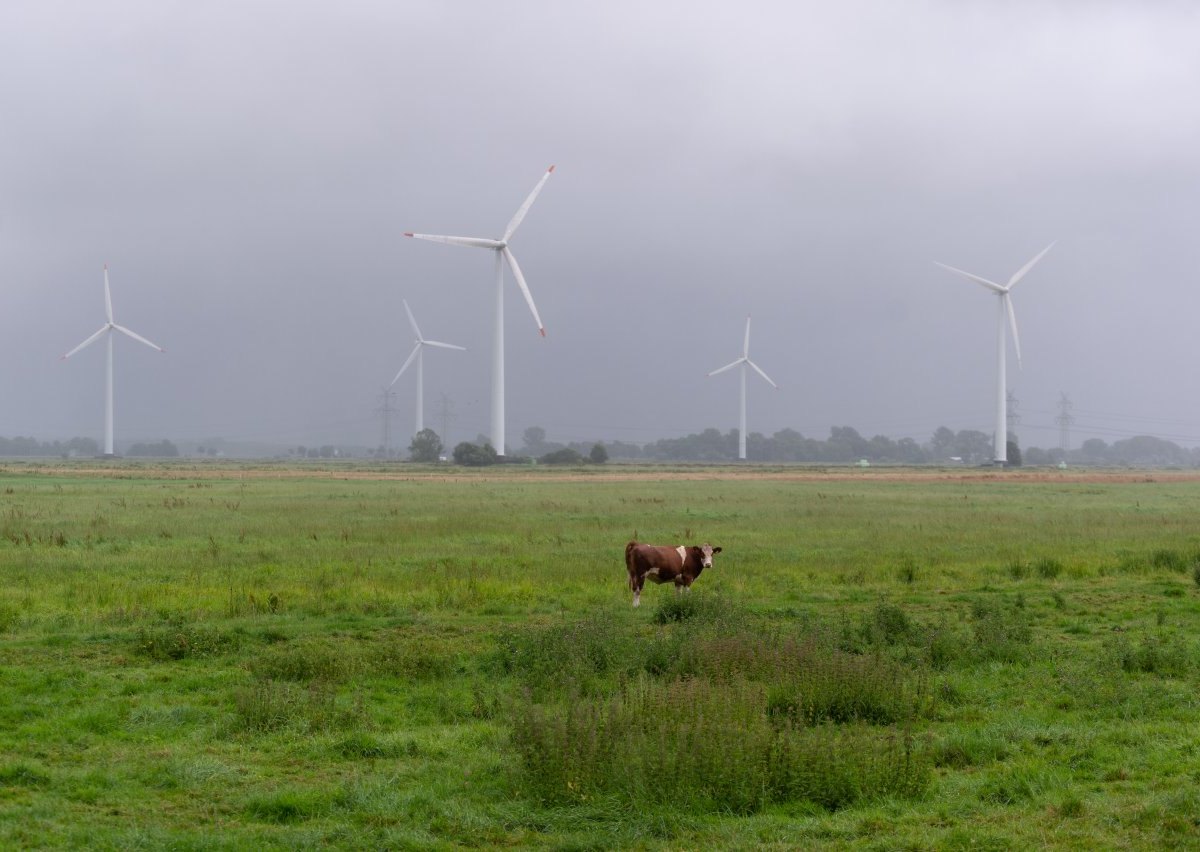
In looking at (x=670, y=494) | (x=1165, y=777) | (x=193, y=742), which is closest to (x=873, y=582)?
(x=1165, y=777)

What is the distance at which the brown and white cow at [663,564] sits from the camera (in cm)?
2258

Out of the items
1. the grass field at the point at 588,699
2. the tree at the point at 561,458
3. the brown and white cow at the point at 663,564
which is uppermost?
the tree at the point at 561,458

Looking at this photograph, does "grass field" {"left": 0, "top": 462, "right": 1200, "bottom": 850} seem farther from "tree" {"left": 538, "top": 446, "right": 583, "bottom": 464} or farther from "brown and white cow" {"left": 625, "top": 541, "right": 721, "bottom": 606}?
"tree" {"left": 538, "top": 446, "right": 583, "bottom": 464}

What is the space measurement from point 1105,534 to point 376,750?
33155 millimetres

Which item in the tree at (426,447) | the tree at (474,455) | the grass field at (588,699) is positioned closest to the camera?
the grass field at (588,699)

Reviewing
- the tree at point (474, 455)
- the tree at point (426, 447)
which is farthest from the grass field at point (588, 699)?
the tree at point (426, 447)

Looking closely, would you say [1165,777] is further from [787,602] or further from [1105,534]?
[1105,534]

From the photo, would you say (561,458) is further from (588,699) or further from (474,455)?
(588,699)

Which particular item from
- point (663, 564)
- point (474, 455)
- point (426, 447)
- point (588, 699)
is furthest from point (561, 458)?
point (588, 699)

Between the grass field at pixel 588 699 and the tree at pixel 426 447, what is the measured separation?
15757 cm

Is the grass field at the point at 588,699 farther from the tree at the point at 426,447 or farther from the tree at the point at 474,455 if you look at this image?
the tree at the point at 426,447

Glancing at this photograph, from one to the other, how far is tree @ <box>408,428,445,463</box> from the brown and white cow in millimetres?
165020

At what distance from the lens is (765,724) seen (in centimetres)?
1099

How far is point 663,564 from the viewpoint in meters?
23.0
